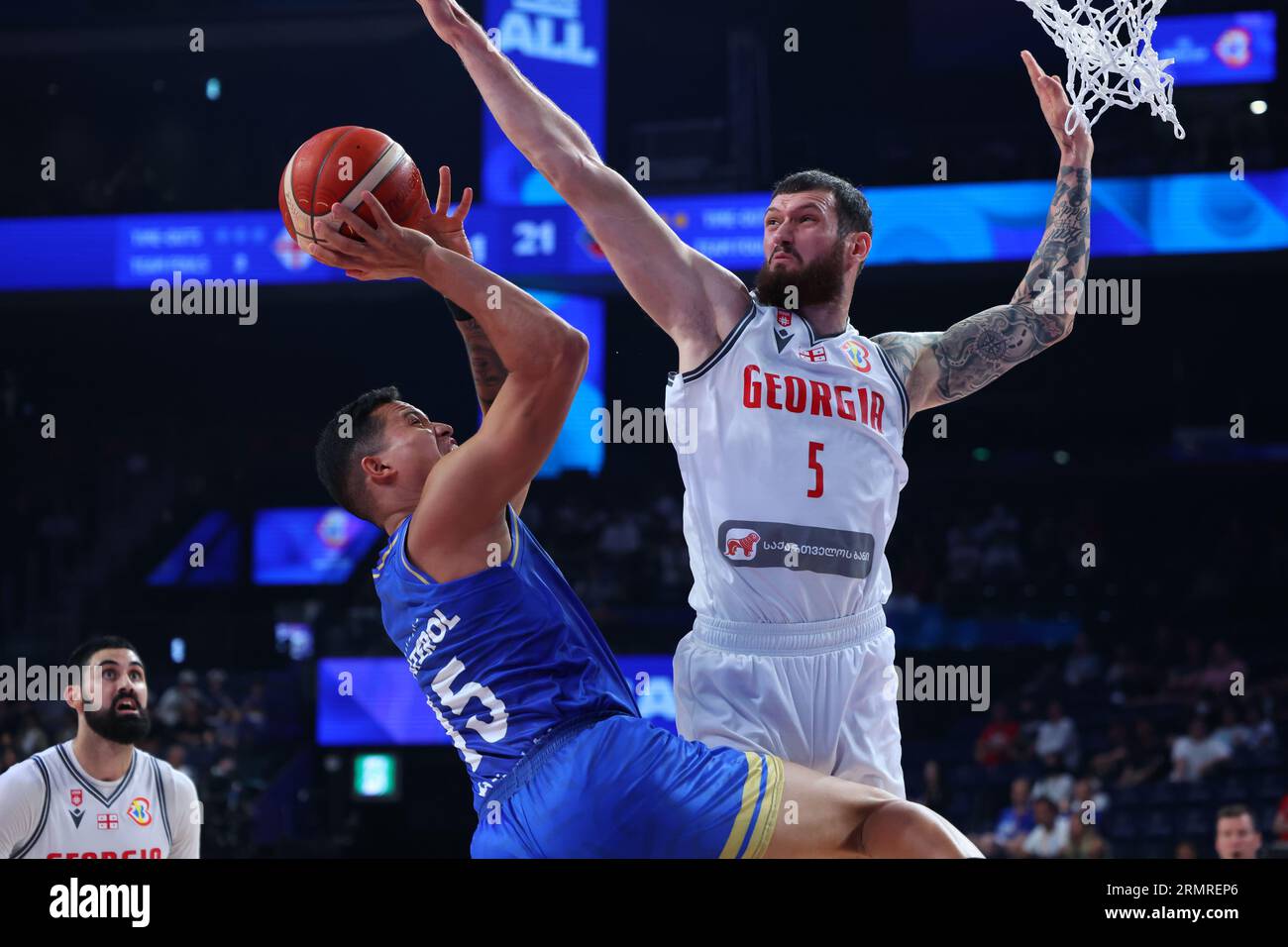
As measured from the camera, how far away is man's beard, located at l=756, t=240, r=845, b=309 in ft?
12.6

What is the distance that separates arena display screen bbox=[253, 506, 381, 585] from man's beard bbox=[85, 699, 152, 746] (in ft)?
31.2

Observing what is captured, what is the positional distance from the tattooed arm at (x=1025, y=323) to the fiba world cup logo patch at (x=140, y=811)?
3.14 meters

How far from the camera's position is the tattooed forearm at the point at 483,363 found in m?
3.95

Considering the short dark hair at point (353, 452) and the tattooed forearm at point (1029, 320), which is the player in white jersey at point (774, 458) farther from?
the short dark hair at point (353, 452)

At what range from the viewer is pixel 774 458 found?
3631 mm

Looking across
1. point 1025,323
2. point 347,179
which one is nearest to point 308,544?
point 347,179

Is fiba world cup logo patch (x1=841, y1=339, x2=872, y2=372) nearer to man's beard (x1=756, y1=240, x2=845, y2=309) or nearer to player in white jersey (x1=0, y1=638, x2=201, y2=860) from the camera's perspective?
man's beard (x1=756, y1=240, x2=845, y2=309)

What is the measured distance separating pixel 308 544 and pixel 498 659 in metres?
12.0

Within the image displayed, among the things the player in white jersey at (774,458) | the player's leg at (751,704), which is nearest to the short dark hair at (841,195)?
the player in white jersey at (774,458)

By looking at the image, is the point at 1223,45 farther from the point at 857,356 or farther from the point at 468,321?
the point at 468,321

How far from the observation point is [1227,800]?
9906mm

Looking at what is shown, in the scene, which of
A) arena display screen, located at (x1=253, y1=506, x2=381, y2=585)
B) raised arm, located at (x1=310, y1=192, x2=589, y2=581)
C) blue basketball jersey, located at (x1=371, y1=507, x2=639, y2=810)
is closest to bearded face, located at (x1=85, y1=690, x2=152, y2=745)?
blue basketball jersey, located at (x1=371, y1=507, x2=639, y2=810)
